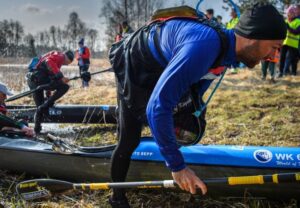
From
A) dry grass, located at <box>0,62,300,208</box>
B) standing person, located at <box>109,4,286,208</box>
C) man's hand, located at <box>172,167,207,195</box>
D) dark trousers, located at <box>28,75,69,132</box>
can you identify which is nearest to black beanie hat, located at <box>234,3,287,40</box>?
standing person, located at <box>109,4,286,208</box>

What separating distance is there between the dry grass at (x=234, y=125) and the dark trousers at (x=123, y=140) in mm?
547

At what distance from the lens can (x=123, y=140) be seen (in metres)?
2.69

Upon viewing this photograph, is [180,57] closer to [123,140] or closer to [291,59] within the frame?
[123,140]

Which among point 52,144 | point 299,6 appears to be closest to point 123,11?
point 299,6

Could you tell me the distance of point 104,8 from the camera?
1293 inches

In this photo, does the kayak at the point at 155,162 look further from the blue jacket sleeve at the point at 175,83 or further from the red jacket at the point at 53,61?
the red jacket at the point at 53,61

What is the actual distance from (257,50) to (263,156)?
1.32 meters

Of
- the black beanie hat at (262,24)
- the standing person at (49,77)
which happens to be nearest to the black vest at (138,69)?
the black beanie hat at (262,24)

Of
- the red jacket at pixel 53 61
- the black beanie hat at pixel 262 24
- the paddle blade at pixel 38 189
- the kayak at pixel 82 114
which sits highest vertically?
the black beanie hat at pixel 262 24

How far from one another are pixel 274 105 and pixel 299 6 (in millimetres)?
3275

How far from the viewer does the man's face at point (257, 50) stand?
1.93m

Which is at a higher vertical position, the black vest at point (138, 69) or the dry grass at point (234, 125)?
the black vest at point (138, 69)

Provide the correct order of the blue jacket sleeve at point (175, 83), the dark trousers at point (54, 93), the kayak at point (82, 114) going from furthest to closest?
the dark trousers at point (54, 93)
the kayak at point (82, 114)
the blue jacket sleeve at point (175, 83)

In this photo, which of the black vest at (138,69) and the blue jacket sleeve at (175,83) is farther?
the black vest at (138,69)
